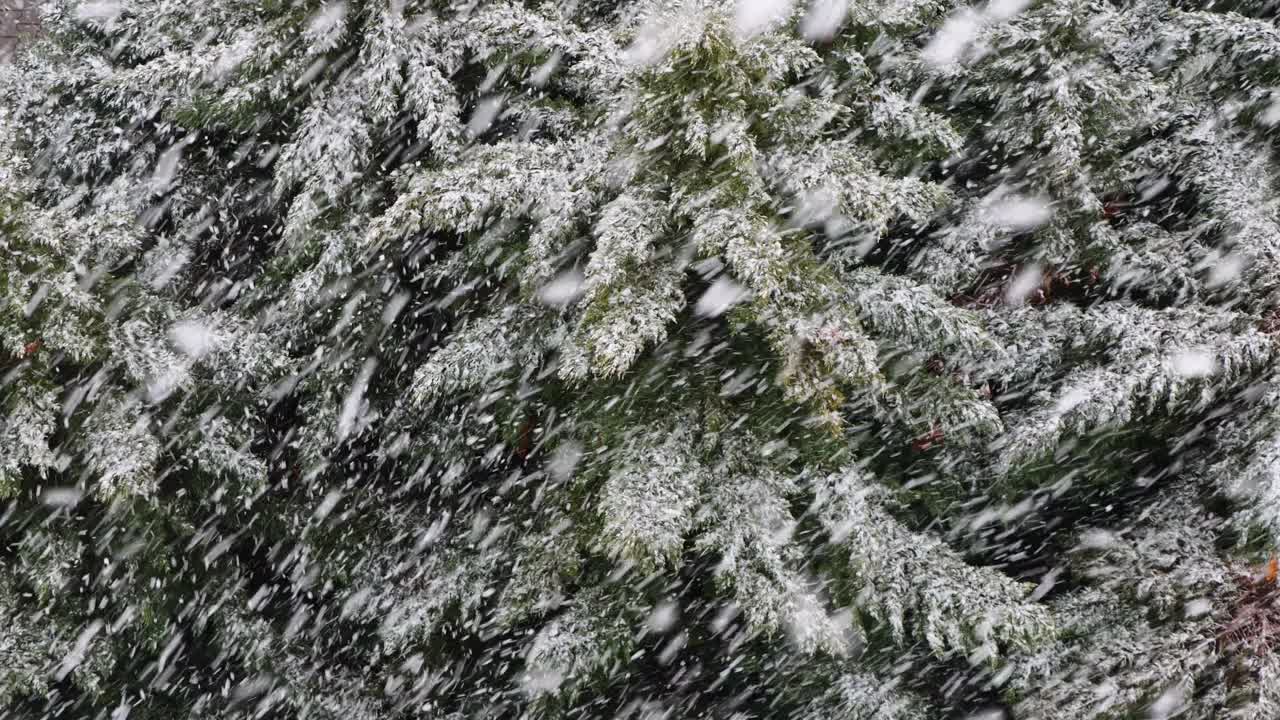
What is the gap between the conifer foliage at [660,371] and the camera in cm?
370

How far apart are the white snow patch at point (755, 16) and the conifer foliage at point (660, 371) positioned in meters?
0.04

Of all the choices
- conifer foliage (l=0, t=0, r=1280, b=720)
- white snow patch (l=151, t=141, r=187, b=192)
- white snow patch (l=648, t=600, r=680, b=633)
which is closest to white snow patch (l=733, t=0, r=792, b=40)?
conifer foliage (l=0, t=0, r=1280, b=720)

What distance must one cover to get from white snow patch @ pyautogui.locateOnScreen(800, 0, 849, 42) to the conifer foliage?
2cm

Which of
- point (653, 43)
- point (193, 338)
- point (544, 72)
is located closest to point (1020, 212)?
point (653, 43)

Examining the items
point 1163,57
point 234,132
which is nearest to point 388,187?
point 234,132

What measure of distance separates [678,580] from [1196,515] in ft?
9.35

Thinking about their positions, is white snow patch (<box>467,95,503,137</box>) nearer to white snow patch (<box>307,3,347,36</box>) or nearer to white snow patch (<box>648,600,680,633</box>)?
white snow patch (<box>307,3,347,36</box>)

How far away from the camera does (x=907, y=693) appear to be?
5016 mm

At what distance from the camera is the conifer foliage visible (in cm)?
370

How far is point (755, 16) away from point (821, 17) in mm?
1059

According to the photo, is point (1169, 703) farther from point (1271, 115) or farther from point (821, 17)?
point (821, 17)

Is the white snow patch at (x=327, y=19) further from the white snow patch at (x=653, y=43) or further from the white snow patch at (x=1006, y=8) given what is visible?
the white snow patch at (x=1006, y=8)

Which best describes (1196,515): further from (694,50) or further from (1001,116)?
(694,50)

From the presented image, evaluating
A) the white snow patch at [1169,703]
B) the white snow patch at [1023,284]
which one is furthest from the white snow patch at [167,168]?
the white snow patch at [1169,703]
